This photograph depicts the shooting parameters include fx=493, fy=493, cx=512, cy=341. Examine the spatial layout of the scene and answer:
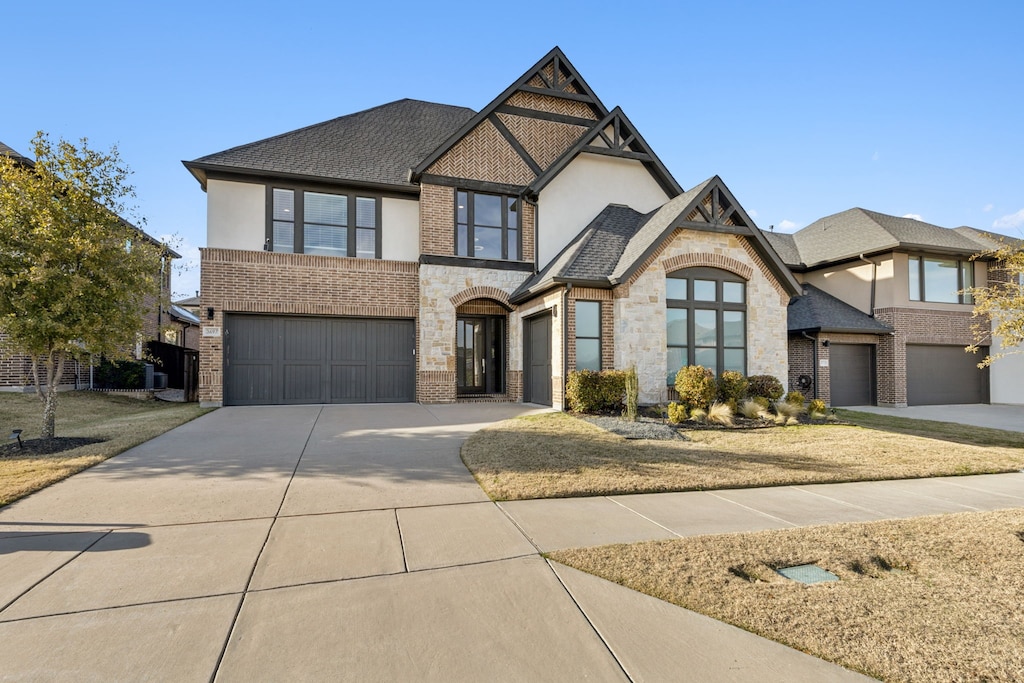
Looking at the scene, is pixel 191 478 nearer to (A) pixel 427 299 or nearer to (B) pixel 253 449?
(B) pixel 253 449

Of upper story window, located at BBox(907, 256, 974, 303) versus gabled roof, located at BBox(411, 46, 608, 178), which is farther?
upper story window, located at BBox(907, 256, 974, 303)

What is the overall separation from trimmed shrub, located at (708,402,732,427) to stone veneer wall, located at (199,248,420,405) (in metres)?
8.35

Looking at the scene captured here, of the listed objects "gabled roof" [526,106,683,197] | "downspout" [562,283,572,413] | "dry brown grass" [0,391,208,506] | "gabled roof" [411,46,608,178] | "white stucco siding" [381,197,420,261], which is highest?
"gabled roof" [411,46,608,178]

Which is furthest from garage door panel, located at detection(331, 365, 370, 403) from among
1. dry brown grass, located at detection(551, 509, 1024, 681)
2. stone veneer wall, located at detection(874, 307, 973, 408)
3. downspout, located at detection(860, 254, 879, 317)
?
downspout, located at detection(860, 254, 879, 317)

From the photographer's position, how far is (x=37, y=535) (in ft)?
12.9

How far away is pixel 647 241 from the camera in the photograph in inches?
482

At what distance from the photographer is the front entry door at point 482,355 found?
15.5 metres

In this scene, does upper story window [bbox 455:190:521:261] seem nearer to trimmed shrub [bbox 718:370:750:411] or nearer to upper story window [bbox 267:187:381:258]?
upper story window [bbox 267:187:381:258]

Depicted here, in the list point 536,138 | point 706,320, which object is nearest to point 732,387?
point 706,320

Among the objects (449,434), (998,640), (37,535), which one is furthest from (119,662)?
(449,434)

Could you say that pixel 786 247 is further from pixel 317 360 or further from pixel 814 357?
pixel 317 360

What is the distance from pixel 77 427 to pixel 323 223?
7336 millimetres

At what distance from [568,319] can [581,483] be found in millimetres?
6562

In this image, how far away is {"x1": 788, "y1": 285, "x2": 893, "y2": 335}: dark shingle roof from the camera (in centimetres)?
1580
